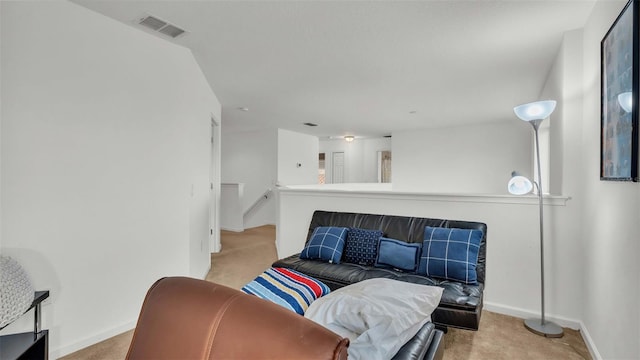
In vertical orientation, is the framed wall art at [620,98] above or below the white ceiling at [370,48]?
below

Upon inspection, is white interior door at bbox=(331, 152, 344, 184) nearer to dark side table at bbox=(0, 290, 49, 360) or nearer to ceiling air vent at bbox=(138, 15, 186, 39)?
ceiling air vent at bbox=(138, 15, 186, 39)

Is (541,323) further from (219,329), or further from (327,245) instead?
(219,329)

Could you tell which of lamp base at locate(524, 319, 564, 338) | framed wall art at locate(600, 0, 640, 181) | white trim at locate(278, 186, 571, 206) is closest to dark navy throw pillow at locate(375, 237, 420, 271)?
white trim at locate(278, 186, 571, 206)

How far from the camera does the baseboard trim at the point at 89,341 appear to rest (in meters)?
2.10

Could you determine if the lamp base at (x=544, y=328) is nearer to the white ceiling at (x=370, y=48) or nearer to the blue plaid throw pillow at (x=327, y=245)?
the blue plaid throw pillow at (x=327, y=245)

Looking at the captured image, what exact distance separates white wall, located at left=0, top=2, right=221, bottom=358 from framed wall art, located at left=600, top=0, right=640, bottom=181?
10.1ft

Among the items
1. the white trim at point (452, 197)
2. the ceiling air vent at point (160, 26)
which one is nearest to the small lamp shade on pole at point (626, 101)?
the white trim at point (452, 197)

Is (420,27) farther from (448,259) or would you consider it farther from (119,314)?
(119,314)

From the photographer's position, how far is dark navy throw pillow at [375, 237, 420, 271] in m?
2.64

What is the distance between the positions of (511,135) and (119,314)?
7.09 metres

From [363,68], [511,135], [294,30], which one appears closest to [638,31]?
[294,30]

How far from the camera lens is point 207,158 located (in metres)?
3.83

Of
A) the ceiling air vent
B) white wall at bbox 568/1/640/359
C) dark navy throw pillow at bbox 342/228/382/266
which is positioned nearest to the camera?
white wall at bbox 568/1/640/359

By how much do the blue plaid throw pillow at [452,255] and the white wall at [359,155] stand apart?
651 cm
